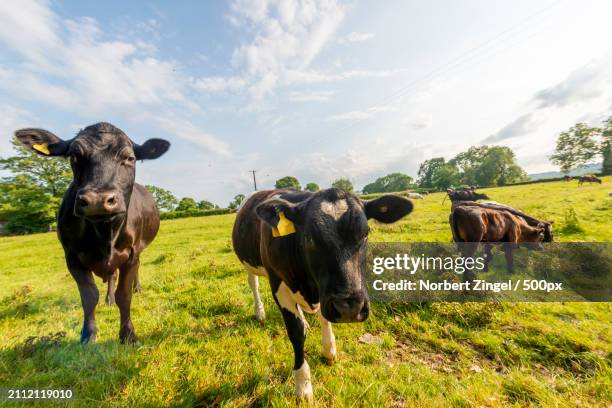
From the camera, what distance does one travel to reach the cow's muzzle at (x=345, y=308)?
2.03 m

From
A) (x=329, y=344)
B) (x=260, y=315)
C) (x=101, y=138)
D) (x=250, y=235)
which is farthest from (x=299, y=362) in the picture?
(x=101, y=138)

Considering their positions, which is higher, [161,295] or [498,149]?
[498,149]

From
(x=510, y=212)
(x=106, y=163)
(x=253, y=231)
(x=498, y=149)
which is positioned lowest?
(x=510, y=212)

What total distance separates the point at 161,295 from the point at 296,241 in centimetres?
455

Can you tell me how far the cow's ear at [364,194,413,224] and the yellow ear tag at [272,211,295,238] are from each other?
34.0 inches

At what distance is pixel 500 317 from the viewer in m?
4.01

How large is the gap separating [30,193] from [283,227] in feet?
178

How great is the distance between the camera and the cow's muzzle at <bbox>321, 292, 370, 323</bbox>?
6.64 feet

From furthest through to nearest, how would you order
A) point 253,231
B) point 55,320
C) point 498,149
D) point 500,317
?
point 498,149, point 55,320, point 500,317, point 253,231

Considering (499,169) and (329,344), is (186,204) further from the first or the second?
(499,169)

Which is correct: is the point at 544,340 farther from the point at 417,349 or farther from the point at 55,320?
the point at 55,320

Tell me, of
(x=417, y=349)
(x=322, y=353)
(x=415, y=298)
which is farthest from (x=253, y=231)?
(x=415, y=298)

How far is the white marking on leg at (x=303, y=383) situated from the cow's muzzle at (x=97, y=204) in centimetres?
251

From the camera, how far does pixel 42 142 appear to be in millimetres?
3113
